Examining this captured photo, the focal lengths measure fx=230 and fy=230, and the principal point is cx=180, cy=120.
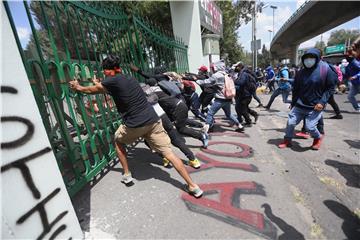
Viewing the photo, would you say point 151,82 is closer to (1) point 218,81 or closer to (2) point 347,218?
(1) point 218,81

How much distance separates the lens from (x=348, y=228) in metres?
2.19

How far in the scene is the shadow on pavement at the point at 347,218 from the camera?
2.12m

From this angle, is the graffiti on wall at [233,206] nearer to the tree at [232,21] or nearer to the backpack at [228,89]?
the backpack at [228,89]

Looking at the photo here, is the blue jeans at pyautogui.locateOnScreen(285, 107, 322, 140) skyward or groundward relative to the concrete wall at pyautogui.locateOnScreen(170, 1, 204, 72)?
groundward

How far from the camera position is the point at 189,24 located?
8.43 m

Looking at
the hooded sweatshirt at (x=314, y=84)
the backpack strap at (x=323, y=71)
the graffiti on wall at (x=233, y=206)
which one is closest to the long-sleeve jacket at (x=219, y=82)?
the hooded sweatshirt at (x=314, y=84)

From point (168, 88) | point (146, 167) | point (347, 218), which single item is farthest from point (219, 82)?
point (347, 218)

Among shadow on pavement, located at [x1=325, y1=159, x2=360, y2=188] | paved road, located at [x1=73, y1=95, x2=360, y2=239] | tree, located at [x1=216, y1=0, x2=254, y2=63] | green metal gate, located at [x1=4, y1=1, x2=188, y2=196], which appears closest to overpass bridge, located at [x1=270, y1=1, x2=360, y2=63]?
tree, located at [x1=216, y1=0, x2=254, y2=63]

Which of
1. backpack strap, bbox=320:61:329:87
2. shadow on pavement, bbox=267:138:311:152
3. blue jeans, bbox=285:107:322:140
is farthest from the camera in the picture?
shadow on pavement, bbox=267:138:311:152

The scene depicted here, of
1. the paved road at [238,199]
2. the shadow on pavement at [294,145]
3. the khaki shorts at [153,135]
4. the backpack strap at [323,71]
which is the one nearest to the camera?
the paved road at [238,199]

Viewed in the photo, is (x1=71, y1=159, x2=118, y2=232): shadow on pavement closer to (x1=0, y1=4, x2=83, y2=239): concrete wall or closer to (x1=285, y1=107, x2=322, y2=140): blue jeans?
(x1=0, y1=4, x2=83, y2=239): concrete wall

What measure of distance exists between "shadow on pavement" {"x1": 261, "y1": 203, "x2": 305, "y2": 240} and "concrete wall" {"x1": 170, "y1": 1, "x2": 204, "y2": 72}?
735 cm

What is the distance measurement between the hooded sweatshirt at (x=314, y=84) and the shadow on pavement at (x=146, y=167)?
2.53 m

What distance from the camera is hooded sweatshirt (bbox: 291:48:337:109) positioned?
11.8 feet
